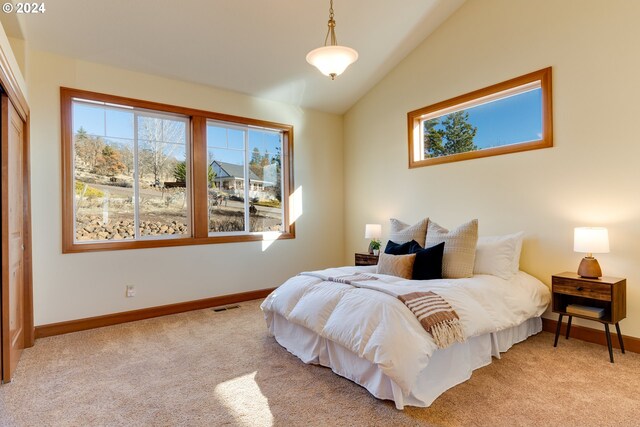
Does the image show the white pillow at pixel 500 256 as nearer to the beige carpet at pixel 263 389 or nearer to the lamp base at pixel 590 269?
the lamp base at pixel 590 269

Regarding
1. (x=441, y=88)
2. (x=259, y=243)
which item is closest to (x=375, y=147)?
(x=441, y=88)

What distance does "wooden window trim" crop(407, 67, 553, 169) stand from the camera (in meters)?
3.42

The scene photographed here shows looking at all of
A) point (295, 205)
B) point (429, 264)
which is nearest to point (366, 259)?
point (295, 205)

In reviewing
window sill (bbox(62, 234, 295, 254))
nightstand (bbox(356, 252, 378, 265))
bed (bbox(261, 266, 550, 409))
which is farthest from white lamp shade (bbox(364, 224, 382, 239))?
bed (bbox(261, 266, 550, 409))

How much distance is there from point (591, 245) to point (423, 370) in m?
1.84

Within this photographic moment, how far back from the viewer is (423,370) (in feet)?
7.23

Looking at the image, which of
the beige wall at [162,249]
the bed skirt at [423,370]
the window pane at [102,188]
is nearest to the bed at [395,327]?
the bed skirt at [423,370]

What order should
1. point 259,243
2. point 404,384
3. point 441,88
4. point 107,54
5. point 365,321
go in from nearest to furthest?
point 404,384, point 365,321, point 107,54, point 441,88, point 259,243

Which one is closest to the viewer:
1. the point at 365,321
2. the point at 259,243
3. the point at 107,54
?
the point at 365,321

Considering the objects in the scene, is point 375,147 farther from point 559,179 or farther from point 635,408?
point 635,408

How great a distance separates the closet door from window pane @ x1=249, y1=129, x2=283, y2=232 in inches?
99.0

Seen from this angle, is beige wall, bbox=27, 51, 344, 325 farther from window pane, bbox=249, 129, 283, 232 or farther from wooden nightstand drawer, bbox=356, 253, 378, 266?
wooden nightstand drawer, bbox=356, 253, 378, 266

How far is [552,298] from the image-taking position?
311 centimetres

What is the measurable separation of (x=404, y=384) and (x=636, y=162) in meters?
2.71
